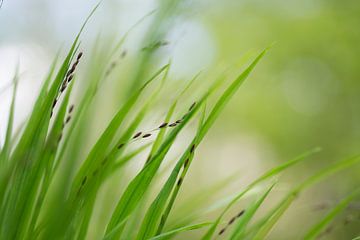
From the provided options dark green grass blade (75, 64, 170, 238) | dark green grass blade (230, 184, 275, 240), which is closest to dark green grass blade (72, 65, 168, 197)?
dark green grass blade (75, 64, 170, 238)

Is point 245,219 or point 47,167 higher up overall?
point 47,167

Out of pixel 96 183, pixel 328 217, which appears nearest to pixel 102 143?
pixel 96 183

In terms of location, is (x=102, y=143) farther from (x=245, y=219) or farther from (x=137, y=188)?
(x=245, y=219)

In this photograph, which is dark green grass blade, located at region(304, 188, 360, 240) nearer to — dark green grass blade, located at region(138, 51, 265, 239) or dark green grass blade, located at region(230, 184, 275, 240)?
dark green grass blade, located at region(230, 184, 275, 240)

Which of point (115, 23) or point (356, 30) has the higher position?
point (115, 23)

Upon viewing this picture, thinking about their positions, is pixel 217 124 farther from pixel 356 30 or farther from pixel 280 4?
pixel 356 30

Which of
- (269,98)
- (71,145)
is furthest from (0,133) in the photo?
(269,98)

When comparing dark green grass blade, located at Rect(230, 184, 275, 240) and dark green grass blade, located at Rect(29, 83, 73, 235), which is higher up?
dark green grass blade, located at Rect(29, 83, 73, 235)

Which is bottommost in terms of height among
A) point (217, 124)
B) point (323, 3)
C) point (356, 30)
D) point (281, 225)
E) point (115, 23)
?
point (281, 225)

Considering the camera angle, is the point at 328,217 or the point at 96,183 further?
the point at 328,217

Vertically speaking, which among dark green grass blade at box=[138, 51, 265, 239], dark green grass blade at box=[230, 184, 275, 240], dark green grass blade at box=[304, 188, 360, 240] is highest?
dark green grass blade at box=[138, 51, 265, 239]

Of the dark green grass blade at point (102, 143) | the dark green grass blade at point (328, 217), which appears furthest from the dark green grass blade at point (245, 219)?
the dark green grass blade at point (102, 143)
